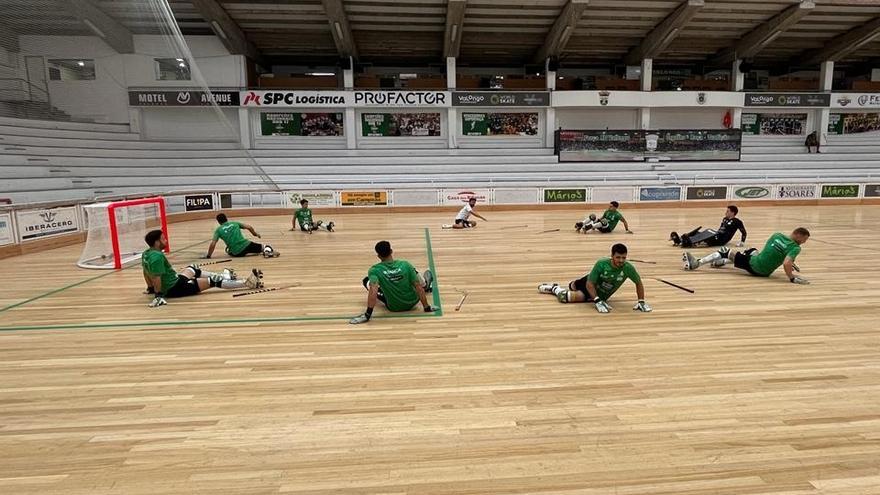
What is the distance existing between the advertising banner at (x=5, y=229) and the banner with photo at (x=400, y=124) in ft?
64.0

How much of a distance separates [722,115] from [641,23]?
9.08 meters

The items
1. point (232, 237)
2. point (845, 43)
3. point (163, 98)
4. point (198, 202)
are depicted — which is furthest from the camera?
point (845, 43)

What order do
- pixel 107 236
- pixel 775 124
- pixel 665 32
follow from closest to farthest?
pixel 107 236
pixel 665 32
pixel 775 124

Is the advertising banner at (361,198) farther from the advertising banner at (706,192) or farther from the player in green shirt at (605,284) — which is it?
the player in green shirt at (605,284)

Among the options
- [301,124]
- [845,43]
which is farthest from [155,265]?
[845,43]

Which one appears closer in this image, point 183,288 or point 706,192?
point 183,288

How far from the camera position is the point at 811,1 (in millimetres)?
23984

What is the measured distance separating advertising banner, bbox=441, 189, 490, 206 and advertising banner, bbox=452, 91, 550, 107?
25.2 feet

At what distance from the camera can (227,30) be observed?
79.2 ft

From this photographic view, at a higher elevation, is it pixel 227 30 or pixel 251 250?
pixel 227 30

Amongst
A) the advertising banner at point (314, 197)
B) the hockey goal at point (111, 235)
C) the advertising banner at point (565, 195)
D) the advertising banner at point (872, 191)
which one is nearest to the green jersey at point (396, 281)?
the hockey goal at point (111, 235)

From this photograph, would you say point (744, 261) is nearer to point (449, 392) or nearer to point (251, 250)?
point (449, 392)

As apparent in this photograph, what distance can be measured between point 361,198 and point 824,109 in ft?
99.7

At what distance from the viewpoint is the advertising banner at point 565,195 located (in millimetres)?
23141
